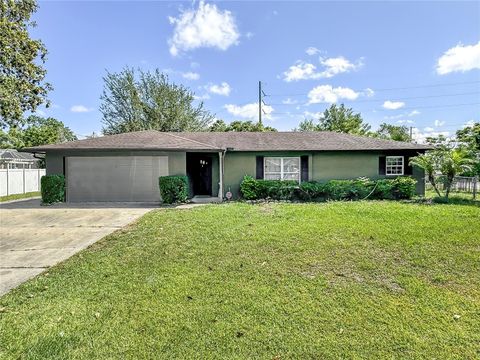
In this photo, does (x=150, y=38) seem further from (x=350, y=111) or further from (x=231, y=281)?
(x=350, y=111)

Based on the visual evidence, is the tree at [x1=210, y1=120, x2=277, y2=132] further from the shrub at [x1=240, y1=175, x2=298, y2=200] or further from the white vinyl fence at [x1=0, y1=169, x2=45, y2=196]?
the shrub at [x1=240, y1=175, x2=298, y2=200]

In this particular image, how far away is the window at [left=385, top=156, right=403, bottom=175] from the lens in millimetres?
13562

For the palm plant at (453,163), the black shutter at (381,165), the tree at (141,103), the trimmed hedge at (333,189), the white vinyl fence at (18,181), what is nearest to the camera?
the palm plant at (453,163)

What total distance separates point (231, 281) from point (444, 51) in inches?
817

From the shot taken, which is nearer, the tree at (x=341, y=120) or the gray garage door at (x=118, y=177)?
the gray garage door at (x=118, y=177)

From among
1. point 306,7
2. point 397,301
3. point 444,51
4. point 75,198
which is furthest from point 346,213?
point 444,51

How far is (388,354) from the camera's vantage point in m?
2.57

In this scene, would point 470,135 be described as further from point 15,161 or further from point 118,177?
point 15,161

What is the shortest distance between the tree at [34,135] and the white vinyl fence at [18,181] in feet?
28.8

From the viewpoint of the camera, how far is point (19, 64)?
13859 millimetres

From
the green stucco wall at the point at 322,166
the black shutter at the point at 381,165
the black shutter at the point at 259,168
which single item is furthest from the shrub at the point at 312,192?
the black shutter at the point at 381,165

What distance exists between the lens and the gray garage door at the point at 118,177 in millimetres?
12477

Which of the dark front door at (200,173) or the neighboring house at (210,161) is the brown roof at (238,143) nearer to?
the neighboring house at (210,161)

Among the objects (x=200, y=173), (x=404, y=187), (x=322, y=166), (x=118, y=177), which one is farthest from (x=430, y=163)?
(x=118, y=177)
